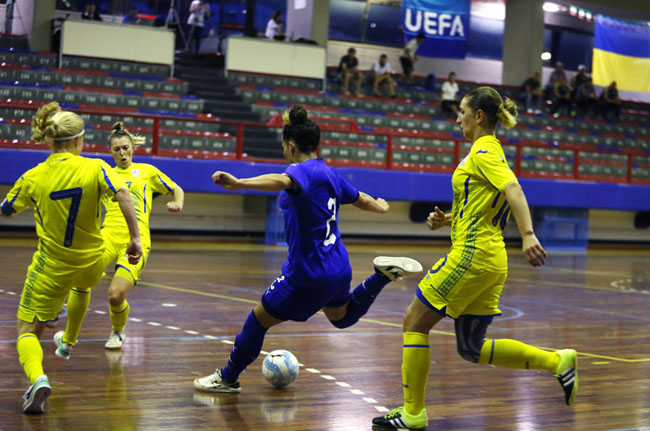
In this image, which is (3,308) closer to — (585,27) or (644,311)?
(644,311)

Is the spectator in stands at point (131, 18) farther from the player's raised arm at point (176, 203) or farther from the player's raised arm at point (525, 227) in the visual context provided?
the player's raised arm at point (525, 227)

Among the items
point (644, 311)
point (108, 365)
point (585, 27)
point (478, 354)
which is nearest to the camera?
point (478, 354)

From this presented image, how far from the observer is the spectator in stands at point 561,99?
2775cm

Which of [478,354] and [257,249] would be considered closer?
[478,354]

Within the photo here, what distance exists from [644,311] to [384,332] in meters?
3.89

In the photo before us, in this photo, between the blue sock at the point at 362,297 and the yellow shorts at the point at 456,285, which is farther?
the blue sock at the point at 362,297

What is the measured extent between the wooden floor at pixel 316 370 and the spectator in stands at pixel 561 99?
54.7 feet

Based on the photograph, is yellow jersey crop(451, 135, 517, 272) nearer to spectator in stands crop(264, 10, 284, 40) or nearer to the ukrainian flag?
spectator in stands crop(264, 10, 284, 40)

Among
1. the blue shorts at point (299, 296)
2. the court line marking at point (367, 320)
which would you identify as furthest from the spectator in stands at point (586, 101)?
the blue shorts at point (299, 296)

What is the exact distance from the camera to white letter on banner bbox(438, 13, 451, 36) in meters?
27.0

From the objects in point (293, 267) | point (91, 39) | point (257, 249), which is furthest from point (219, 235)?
point (293, 267)

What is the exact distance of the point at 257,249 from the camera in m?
17.0

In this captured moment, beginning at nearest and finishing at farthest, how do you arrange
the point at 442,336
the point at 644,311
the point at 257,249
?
the point at 442,336 < the point at 644,311 < the point at 257,249

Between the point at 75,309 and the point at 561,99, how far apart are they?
23.9 m
